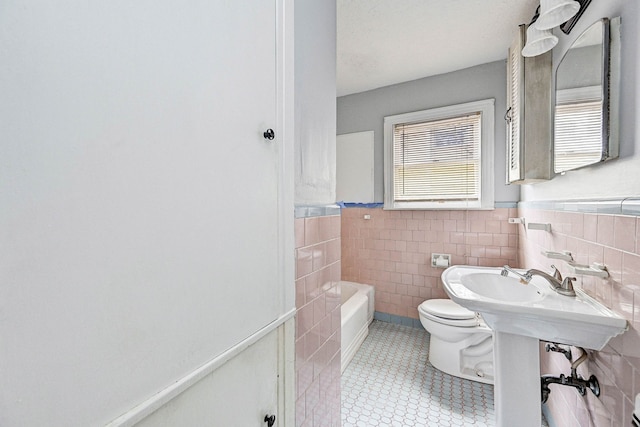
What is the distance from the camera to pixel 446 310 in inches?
82.2

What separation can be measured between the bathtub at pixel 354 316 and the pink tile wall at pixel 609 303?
1.21m

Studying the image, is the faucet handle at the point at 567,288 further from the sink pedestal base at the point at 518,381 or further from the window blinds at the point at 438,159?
the window blinds at the point at 438,159

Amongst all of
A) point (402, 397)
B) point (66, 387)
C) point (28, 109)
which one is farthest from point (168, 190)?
point (402, 397)

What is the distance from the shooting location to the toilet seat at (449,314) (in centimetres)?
195

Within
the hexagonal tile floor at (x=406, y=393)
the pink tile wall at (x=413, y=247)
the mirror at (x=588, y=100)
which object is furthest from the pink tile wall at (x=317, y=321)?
the pink tile wall at (x=413, y=247)

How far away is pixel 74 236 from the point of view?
0.37 m

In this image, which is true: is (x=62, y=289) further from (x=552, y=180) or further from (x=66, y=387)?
(x=552, y=180)

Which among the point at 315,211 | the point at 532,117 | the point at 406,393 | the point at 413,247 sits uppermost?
the point at 532,117

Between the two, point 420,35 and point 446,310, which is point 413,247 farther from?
point 420,35

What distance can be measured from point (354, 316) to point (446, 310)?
731 millimetres

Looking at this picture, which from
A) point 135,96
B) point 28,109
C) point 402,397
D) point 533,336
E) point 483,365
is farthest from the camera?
point 483,365

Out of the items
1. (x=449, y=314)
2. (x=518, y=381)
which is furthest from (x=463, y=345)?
(x=518, y=381)

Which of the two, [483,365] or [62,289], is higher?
[62,289]

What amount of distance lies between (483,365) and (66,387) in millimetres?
2333
